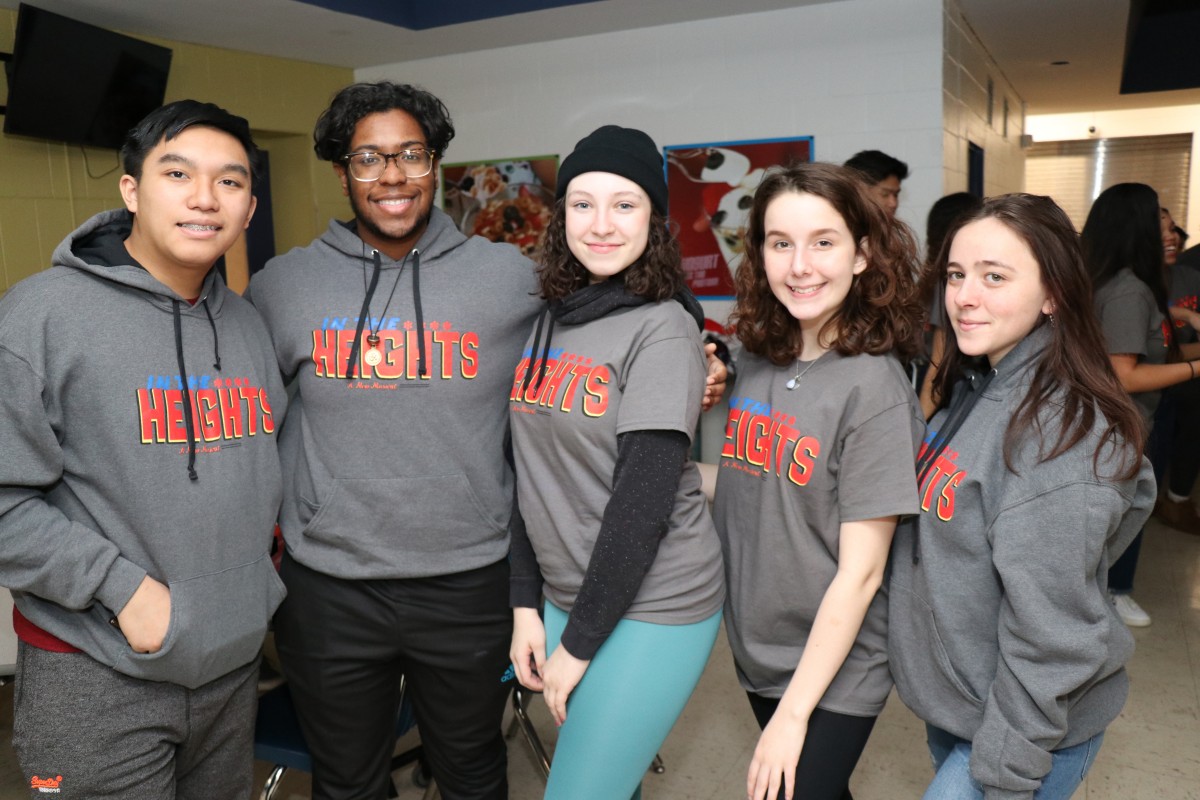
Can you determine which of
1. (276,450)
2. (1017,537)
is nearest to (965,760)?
(1017,537)

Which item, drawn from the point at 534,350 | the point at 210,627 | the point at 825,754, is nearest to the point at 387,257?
the point at 534,350

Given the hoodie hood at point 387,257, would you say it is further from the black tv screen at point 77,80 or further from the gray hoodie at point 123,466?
the black tv screen at point 77,80

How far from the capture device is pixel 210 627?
4.96ft

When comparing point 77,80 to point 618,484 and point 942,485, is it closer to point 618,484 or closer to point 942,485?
point 618,484

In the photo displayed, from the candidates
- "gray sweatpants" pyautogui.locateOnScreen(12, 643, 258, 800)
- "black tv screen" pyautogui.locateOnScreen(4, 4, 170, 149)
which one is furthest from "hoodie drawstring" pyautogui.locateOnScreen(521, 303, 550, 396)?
"black tv screen" pyautogui.locateOnScreen(4, 4, 170, 149)

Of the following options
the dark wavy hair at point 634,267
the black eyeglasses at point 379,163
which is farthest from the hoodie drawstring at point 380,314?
the dark wavy hair at point 634,267

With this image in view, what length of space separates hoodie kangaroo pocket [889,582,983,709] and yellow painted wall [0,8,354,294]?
14.9 feet

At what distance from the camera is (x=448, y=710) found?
5.84 feet

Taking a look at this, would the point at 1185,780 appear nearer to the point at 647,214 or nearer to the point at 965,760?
the point at 965,760

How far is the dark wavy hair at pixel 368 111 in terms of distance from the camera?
1.71m

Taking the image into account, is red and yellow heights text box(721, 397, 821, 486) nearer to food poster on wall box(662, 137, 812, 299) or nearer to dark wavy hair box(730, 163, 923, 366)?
dark wavy hair box(730, 163, 923, 366)

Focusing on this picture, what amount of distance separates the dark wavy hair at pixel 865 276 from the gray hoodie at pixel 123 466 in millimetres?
989

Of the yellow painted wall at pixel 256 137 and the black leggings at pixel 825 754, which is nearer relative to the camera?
the black leggings at pixel 825 754

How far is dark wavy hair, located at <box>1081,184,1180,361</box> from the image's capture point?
309cm
